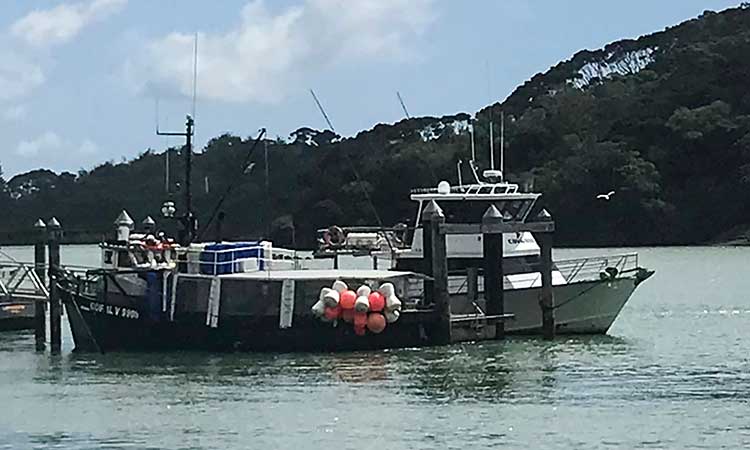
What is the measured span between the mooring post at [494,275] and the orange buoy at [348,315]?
4.41 meters

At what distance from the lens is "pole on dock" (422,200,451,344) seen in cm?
4500

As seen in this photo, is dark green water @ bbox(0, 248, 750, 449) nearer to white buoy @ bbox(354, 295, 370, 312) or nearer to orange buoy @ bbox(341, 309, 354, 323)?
orange buoy @ bbox(341, 309, 354, 323)

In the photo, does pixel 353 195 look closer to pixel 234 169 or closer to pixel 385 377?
pixel 234 169

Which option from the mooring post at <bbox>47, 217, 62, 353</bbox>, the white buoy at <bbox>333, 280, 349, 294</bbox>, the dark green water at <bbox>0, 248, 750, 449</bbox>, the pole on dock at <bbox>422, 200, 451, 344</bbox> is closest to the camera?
the dark green water at <bbox>0, 248, 750, 449</bbox>

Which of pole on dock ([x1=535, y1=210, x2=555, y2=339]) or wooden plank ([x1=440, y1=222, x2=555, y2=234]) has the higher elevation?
wooden plank ([x1=440, y1=222, x2=555, y2=234])

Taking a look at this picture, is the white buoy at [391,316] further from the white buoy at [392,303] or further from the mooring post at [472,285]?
the mooring post at [472,285]

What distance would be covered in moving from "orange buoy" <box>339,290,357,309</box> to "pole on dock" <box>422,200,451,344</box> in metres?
2.01

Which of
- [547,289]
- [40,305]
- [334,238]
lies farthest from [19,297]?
[547,289]

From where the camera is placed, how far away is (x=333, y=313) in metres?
44.7

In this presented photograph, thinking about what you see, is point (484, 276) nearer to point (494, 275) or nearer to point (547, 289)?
point (494, 275)

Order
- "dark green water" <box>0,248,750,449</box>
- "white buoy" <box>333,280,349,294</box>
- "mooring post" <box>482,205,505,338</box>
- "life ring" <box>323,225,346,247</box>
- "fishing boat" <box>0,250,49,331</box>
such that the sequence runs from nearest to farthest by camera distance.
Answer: "dark green water" <box>0,248,750,449</box> → "white buoy" <box>333,280,349,294</box> → "mooring post" <box>482,205,505,338</box> → "fishing boat" <box>0,250,49,331</box> → "life ring" <box>323,225,346,247</box>

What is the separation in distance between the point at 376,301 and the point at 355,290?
59 centimetres

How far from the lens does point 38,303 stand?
51.7m

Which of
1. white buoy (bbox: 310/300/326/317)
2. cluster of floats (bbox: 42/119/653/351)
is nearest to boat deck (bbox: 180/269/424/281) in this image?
cluster of floats (bbox: 42/119/653/351)
